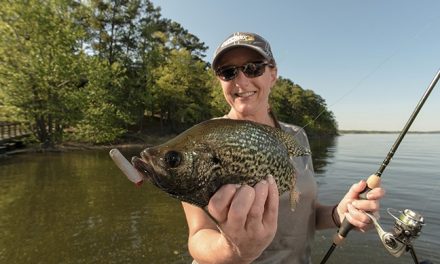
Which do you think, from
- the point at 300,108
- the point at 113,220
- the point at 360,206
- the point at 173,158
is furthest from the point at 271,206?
the point at 300,108

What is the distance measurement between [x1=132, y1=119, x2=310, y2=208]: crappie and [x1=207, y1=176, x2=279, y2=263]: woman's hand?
8 centimetres

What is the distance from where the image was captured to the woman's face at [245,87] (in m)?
3.21

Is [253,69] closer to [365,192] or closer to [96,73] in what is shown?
[365,192]

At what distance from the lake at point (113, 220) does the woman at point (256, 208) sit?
593cm

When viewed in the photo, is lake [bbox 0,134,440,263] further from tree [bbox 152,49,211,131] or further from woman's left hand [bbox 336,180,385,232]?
tree [bbox 152,49,211,131]

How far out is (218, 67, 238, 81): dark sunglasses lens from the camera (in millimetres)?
3256

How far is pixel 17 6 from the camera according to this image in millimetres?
30047

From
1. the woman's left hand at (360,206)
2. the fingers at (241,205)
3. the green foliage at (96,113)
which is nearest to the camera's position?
the fingers at (241,205)

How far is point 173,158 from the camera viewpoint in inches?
78.6

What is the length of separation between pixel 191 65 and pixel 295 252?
52.0 meters

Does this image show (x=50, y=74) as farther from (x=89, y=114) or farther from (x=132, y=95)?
(x=132, y=95)

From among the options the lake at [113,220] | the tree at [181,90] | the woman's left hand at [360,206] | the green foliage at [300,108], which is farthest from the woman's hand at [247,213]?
the green foliage at [300,108]

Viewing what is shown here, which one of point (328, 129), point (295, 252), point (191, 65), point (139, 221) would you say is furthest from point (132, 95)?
point (328, 129)

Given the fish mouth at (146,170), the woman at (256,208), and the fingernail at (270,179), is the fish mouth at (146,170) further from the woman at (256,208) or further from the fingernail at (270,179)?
the fingernail at (270,179)
